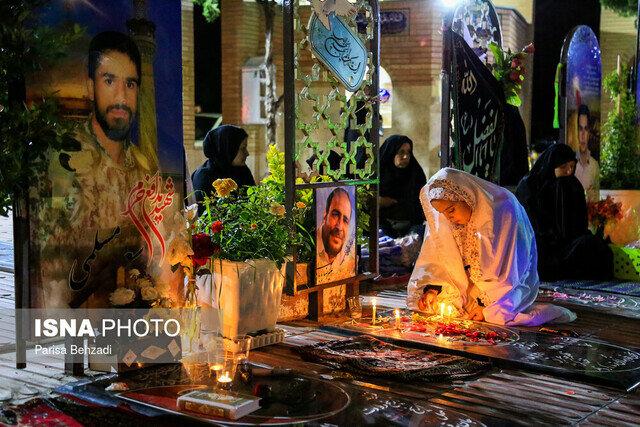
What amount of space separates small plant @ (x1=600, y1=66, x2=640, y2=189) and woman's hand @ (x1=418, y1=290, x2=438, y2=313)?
20.0 ft

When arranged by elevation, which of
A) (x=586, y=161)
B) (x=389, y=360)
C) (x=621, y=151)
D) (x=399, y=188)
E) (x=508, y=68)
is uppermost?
(x=508, y=68)

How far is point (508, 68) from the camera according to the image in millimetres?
9078

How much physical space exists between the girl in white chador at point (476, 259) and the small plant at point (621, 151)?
219 inches

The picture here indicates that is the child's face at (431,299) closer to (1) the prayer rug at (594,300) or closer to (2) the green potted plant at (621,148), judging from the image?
(1) the prayer rug at (594,300)

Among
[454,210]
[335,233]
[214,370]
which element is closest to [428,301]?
[454,210]

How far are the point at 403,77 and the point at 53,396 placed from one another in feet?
39.2

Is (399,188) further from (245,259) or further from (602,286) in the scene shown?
(245,259)

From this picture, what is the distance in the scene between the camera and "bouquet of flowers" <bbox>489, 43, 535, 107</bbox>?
9070mm

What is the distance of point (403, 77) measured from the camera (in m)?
15.9

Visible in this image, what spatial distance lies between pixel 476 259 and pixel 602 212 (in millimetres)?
3803

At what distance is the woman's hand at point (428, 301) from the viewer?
6754 mm

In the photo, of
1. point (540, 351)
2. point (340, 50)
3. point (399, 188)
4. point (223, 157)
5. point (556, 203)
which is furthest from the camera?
point (399, 188)

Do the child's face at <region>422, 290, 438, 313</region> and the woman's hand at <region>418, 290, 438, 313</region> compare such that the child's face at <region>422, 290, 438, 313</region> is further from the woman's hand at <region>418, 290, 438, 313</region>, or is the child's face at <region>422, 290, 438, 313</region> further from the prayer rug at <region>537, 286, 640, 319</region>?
the prayer rug at <region>537, 286, 640, 319</region>

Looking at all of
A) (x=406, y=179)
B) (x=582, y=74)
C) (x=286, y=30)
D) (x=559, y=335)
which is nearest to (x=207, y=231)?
(x=286, y=30)
